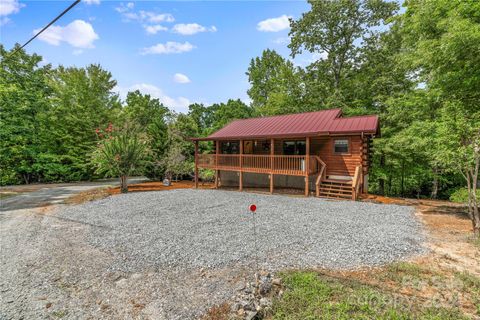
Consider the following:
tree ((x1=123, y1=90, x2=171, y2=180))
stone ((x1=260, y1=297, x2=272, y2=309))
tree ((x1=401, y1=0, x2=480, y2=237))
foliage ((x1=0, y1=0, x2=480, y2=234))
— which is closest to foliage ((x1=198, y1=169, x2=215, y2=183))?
foliage ((x1=0, y1=0, x2=480, y2=234))

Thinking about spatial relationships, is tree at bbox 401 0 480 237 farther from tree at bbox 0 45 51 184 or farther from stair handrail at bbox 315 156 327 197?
tree at bbox 0 45 51 184

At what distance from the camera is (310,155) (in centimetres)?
1284

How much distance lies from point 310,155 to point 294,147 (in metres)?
1.60

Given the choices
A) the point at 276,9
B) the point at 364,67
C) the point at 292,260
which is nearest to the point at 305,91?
the point at 364,67

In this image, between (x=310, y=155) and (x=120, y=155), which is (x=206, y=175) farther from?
(x=310, y=155)

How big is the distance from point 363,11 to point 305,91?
7.56 metres

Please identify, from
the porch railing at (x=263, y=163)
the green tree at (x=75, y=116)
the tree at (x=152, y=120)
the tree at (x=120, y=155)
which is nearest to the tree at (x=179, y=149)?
the tree at (x=152, y=120)

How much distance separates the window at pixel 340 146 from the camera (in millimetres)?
12301

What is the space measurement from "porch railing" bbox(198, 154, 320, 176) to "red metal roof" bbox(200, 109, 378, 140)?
4.23 ft

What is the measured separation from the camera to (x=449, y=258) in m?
4.67

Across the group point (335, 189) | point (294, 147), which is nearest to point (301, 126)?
point (294, 147)

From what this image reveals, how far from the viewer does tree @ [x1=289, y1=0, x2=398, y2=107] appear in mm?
18391

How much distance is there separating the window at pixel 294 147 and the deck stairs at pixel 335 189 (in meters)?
2.72

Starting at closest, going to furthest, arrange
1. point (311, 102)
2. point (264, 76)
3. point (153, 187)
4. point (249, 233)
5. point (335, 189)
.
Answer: point (249, 233)
point (335, 189)
point (153, 187)
point (311, 102)
point (264, 76)
